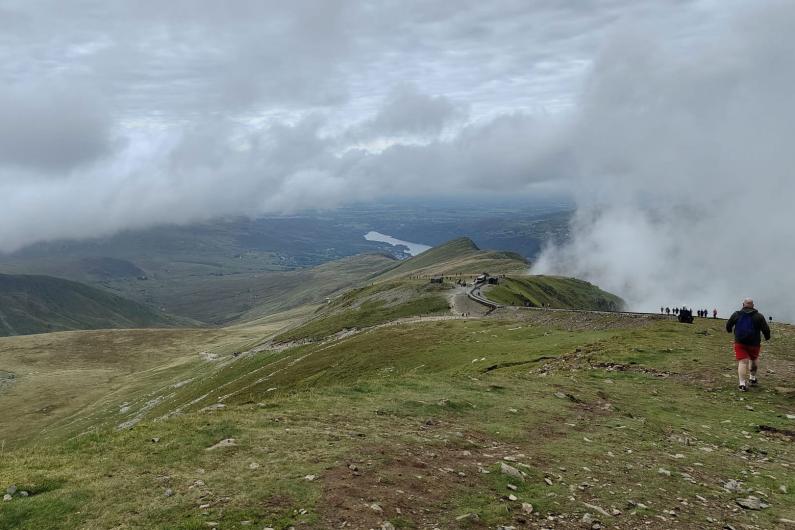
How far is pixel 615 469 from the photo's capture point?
17.1 meters

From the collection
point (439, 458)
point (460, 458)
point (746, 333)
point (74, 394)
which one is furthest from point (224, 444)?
point (74, 394)

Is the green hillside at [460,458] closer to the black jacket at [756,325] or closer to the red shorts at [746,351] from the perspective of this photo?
the red shorts at [746,351]

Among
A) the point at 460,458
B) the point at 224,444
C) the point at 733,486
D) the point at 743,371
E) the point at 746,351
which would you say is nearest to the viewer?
the point at 733,486

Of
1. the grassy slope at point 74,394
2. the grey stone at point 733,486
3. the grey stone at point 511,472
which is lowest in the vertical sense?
the grassy slope at point 74,394

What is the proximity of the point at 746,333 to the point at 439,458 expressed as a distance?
19988 mm

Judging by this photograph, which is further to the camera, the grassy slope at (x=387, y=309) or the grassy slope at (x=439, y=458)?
the grassy slope at (x=387, y=309)

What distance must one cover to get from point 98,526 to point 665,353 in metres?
40.2

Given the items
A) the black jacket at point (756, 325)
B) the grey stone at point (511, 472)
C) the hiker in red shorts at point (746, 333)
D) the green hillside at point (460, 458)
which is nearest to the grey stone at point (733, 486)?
the green hillside at point (460, 458)

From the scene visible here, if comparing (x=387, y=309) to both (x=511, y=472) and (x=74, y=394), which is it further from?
(x=511, y=472)

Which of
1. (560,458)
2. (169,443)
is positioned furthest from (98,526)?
(560,458)

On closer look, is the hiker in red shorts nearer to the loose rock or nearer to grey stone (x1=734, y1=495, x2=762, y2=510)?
grey stone (x1=734, y1=495, x2=762, y2=510)

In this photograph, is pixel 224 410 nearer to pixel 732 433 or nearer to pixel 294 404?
pixel 294 404

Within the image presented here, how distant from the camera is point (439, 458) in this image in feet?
55.9

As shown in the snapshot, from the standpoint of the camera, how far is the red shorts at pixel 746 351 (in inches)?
1084
